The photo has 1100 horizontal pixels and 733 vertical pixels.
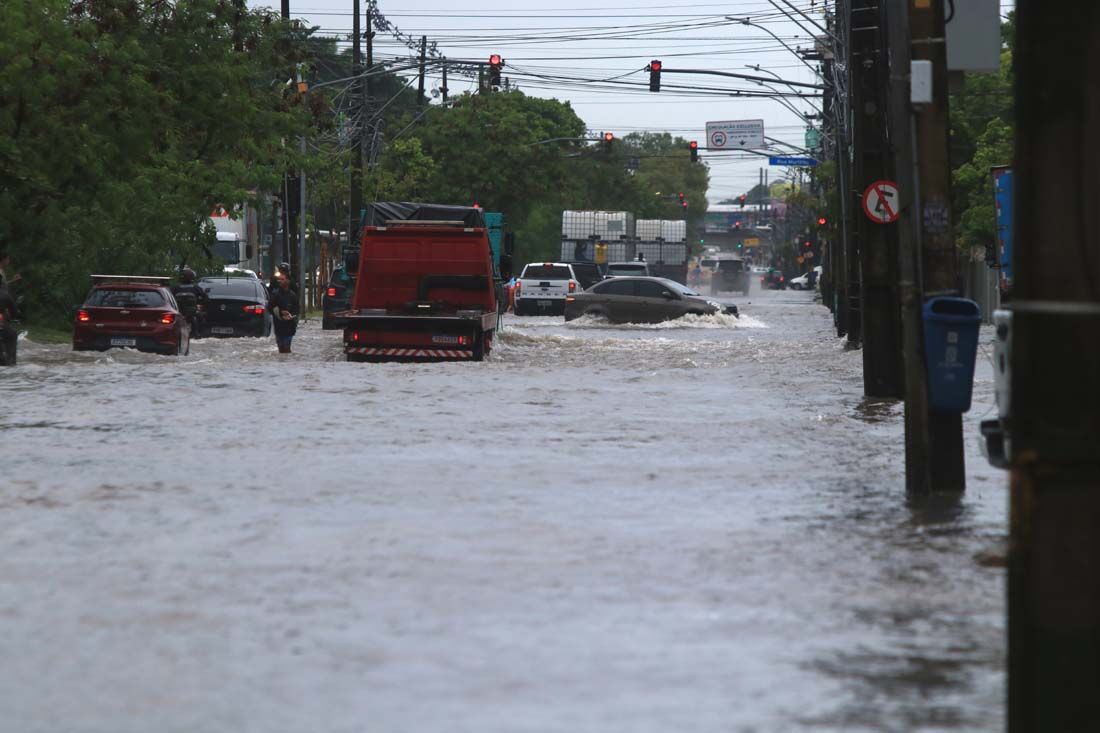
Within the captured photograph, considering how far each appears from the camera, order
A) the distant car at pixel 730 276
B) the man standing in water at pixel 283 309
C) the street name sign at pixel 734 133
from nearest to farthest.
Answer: the man standing in water at pixel 283 309
the distant car at pixel 730 276
the street name sign at pixel 734 133

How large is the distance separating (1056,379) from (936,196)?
8.47m

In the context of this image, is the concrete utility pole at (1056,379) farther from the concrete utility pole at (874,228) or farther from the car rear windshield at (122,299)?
the car rear windshield at (122,299)

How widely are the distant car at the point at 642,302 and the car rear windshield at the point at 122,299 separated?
65.1 ft

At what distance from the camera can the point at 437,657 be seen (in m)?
7.71

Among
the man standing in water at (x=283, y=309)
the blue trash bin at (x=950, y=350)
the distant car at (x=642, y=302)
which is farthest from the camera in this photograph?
the distant car at (x=642, y=302)

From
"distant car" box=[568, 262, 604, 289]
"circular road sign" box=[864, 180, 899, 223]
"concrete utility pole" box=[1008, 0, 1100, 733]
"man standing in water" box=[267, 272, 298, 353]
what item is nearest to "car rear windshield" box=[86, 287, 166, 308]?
"man standing in water" box=[267, 272, 298, 353]

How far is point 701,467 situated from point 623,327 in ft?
114

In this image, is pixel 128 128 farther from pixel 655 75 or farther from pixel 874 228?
pixel 874 228

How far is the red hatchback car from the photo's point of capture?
3300cm

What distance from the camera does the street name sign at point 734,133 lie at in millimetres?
141625

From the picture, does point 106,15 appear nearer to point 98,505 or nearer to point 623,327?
point 623,327

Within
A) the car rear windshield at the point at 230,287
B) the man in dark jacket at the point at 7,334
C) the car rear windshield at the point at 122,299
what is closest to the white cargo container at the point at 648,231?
the car rear windshield at the point at 230,287

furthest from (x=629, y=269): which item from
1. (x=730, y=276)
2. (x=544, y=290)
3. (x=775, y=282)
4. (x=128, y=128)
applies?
(x=775, y=282)

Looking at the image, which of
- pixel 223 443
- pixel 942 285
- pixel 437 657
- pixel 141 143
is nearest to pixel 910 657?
pixel 437 657
